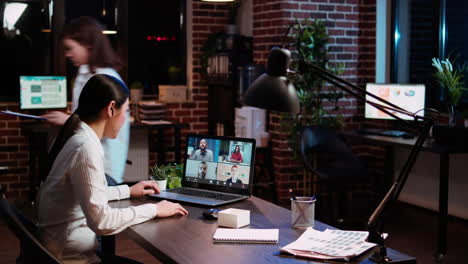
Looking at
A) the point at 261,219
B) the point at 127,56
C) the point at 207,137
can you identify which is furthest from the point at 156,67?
the point at 261,219

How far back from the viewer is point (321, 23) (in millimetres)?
6066

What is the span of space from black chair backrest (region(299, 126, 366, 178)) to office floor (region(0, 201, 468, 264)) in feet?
2.10

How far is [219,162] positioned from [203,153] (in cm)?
11

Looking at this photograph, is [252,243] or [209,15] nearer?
[252,243]

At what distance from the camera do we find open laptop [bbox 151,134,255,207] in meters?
3.16

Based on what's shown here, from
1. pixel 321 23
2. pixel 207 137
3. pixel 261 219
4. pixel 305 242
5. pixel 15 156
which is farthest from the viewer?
pixel 15 156

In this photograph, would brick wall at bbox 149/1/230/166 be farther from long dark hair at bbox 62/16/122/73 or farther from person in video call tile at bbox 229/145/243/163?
person in video call tile at bbox 229/145/243/163

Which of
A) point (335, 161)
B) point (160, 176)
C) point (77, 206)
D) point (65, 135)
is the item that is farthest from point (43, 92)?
point (77, 206)

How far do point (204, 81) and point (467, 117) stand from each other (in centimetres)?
342

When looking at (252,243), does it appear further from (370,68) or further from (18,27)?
(18,27)

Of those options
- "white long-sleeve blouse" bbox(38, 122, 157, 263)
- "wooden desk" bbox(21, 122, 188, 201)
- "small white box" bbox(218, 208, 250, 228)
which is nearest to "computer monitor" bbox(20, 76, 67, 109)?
"wooden desk" bbox(21, 122, 188, 201)

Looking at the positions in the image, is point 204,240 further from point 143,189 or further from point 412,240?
point 412,240

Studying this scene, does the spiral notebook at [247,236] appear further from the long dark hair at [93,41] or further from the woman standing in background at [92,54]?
the long dark hair at [93,41]

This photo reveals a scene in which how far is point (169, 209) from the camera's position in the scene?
2.79m
